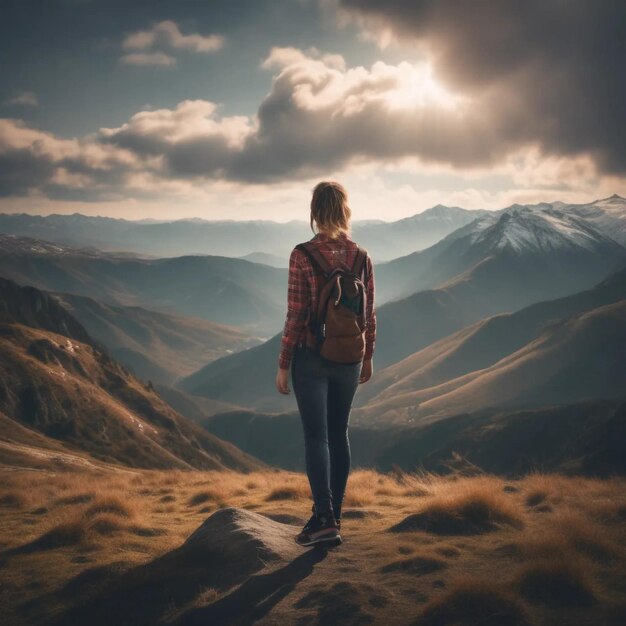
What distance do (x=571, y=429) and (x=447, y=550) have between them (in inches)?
5480

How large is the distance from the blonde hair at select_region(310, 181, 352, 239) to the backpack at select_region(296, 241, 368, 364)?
37 cm

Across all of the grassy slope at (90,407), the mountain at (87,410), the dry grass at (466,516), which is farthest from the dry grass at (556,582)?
the grassy slope at (90,407)

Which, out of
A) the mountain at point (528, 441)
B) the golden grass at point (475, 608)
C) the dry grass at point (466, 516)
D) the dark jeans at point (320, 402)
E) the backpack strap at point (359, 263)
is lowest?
the mountain at point (528, 441)

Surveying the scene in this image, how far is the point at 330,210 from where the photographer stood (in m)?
6.19

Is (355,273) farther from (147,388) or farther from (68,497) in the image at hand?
(147,388)

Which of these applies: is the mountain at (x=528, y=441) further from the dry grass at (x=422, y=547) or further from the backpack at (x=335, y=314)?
the backpack at (x=335, y=314)

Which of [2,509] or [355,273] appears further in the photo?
[2,509]

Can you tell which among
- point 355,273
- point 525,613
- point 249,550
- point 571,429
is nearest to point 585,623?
point 525,613

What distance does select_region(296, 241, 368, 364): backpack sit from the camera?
585 cm

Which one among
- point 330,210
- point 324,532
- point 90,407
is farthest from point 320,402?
point 90,407

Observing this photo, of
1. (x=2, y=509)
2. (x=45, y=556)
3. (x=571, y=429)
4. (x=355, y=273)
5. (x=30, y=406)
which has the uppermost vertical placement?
(x=355, y=273)

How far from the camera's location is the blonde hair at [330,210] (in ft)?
20.3

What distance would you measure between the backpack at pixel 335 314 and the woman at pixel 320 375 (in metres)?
0.08

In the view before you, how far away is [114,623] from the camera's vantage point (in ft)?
16.0
